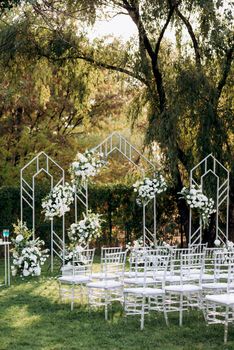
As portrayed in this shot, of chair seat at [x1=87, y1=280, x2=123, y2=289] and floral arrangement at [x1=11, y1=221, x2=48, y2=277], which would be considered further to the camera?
floral arrangement at [x1=11, y1=221, x2=48, y2=277]

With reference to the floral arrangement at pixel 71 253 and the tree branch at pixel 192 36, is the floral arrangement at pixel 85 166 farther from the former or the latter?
the tree branch at pixel 192 36

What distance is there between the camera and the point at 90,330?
8.55 m

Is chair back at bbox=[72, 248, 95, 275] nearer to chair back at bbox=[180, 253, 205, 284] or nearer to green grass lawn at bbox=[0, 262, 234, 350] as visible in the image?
green grass lawn at bbox=[0, 262, 234, 350]

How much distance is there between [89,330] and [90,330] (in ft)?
0.04

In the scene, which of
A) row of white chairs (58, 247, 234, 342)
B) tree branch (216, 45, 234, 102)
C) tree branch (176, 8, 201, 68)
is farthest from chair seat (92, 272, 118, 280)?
tree branch (176, 8, 201, 68)

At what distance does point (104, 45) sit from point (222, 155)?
401 cm

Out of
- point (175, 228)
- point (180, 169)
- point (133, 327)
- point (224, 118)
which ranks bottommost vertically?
point (133, 327)

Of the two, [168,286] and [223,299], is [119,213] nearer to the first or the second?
[168,286]

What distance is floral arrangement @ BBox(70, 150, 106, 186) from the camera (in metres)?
13.4

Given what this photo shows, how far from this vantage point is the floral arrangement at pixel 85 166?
13445 millimetres

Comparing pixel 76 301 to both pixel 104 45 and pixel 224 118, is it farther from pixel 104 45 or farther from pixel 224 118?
pixel 104 45

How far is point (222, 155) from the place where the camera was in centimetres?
1638

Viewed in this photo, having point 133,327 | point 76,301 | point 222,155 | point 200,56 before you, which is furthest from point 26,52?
point 133,327

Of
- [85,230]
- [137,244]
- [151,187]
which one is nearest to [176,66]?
[151,187]
